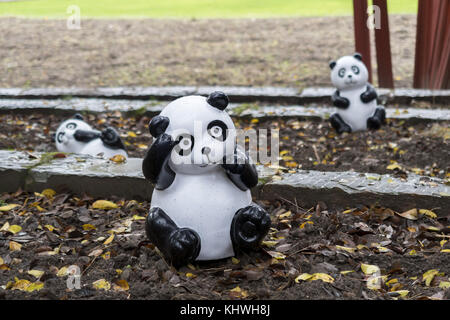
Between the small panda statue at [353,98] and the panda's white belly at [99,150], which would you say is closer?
the panda's white belly at [99,150]

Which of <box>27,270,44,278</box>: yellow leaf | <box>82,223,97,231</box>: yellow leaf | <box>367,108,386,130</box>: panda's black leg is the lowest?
<box>27,270,44,278</box>: yellow leaf

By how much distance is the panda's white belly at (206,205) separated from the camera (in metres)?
3.08

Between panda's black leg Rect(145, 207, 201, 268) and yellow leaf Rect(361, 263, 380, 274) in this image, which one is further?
yellow leaf Rect(361, 263, 380, 274)

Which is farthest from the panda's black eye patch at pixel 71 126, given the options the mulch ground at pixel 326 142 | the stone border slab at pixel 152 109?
the stone border slab at pixel 152 109

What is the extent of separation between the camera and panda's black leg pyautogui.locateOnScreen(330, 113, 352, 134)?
6.21 m

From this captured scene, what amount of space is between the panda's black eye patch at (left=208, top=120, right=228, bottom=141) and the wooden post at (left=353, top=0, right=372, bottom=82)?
4.56 metres

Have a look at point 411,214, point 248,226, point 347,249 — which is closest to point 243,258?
point 248,226

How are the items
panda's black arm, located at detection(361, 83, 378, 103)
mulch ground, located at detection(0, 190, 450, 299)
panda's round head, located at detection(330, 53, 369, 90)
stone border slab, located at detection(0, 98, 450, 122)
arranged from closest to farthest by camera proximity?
mulch ground, located at detection(0, 190, 450, 299) → panda's round head, located at detection(330, 53, 369, 90) → panda's black arm, located at detection(361, 83, 378, 103) → stone border slab, located at detection(0, 98, 450, 122)

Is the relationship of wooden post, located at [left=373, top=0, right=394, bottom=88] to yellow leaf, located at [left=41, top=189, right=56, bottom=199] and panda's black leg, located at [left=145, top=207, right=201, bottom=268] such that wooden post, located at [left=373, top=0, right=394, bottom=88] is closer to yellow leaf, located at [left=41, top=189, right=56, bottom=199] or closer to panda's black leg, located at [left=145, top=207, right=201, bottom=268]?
yellow leaf, located at [left=41, top=189, right=56, bottom=199]

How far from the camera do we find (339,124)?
623 cm

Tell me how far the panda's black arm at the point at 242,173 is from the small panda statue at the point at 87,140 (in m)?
A: 2.28

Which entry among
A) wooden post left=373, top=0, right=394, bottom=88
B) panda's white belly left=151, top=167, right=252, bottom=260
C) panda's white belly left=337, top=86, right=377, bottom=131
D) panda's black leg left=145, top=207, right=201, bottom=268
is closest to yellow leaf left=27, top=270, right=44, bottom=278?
panda's black leg left=145, top=207, right=201, bottom=268

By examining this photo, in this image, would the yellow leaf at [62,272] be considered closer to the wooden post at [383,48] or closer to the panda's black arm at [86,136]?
the panda's black arm at [86,136]

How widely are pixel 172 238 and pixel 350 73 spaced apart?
11.4ft
